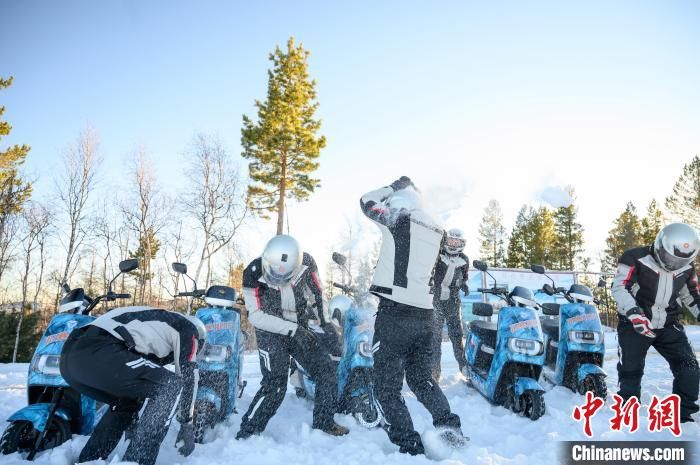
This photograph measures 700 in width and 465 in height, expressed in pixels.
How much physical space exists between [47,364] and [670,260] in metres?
5.63

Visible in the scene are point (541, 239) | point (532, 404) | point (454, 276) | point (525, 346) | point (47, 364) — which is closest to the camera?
point (47, 364)

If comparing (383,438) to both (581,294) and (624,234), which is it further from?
(624,234)

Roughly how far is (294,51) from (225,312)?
21671mm

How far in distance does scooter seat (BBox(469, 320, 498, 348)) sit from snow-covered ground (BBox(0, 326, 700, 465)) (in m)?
0.64

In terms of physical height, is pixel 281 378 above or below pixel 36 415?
above

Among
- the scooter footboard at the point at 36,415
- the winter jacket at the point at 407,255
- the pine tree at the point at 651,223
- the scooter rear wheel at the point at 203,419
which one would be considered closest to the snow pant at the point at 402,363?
the winter jacket at the point at 407,255

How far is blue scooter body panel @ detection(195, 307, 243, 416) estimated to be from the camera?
3947mm

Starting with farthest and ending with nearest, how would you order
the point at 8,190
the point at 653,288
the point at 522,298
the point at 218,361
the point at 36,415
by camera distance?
the point at 8,190 → the point at 522,298 → the point at 653,288 → the point at 218,361 → the point at 36,415

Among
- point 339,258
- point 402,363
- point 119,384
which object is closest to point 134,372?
point 119,384

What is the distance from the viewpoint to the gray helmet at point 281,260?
12.2 ft

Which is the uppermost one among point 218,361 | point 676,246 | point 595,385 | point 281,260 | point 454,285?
point 676,246

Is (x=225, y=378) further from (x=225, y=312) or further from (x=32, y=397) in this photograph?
(x=32, y=397)

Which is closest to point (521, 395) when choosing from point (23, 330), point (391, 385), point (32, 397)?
point (391, 385)

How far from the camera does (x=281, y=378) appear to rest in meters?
3.78
